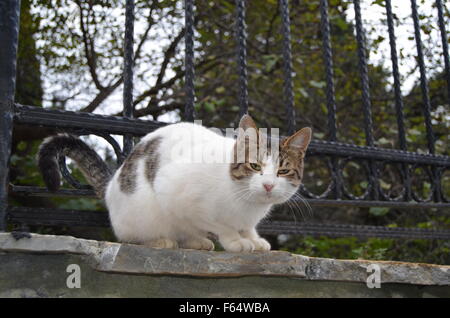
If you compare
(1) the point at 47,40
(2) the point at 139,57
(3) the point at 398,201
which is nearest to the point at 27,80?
(1) the point at 47,40

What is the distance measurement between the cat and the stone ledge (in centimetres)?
27

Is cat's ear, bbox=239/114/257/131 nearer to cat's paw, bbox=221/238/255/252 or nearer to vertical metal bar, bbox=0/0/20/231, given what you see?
cat's paw, bbox=221/238/255/252

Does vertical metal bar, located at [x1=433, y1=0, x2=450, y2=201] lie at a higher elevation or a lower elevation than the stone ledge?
higher

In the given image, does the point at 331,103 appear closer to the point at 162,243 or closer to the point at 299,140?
the point at 299,140

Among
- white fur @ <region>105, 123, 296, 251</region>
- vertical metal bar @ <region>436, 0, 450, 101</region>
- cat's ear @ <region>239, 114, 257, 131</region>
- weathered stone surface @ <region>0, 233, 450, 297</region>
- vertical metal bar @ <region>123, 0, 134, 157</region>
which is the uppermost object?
vertical metal bar @ <region>436, 0, 450, 101</region>

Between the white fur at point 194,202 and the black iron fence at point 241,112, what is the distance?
16cm

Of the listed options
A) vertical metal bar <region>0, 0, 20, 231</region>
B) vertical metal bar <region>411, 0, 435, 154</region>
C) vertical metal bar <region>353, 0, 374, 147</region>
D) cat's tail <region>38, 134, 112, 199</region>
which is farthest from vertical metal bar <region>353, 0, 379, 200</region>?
vertical metal bar <region>0, 0, 20, 231</region>

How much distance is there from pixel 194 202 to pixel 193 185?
7 cm

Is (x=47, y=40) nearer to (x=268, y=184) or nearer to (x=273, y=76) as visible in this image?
(x=273, y=76)

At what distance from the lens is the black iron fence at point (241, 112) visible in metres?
1.71

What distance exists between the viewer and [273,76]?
5.57 meters

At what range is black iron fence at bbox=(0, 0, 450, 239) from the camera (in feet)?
5.59

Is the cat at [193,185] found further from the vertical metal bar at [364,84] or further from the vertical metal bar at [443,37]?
the vertical metal bar at [443,37]

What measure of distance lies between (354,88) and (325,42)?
3385mm
